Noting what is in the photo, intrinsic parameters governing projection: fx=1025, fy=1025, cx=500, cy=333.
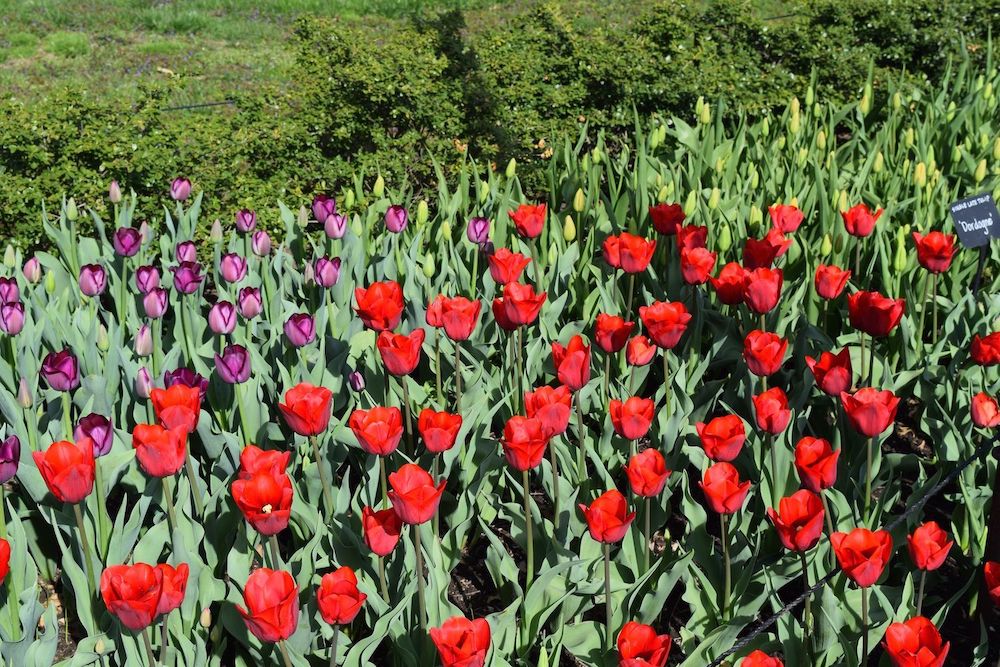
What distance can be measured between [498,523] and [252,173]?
2.07 metres

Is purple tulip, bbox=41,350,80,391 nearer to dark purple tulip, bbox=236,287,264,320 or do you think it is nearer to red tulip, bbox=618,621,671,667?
dark purple tulip, bbox=236,287,264,320

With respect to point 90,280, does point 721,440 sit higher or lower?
higher

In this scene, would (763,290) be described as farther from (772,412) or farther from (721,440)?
(721,440)

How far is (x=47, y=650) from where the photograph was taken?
1847mm

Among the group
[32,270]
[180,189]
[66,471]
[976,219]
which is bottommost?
[32,270]

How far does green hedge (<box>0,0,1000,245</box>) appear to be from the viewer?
3.79 meters

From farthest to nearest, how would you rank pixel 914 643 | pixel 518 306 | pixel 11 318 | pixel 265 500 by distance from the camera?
pixel 11 318 < pixel 518 306 < pixel 265 500 < pixel 914 643

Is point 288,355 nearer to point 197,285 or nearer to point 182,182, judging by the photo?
point 197,285

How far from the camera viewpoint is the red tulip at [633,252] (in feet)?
8.94

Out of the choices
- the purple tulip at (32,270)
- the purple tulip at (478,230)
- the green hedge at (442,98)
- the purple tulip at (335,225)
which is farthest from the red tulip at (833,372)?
the purple tulip at (32,270)

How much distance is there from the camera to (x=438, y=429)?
77.6 inches

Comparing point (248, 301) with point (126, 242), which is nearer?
point (248, 301)

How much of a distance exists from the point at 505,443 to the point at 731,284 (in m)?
0.96

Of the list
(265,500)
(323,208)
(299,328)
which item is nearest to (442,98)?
(323,208)
